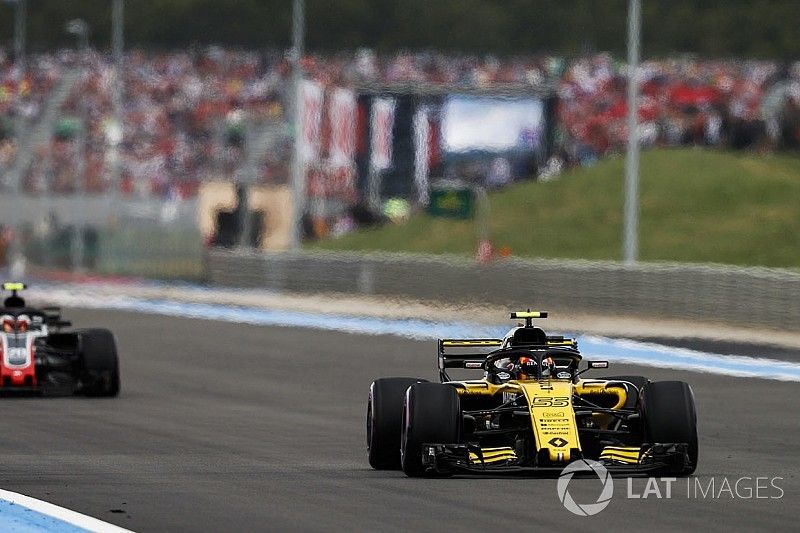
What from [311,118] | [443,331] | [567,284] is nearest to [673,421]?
[443,331]

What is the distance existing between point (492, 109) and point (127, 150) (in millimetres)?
16570

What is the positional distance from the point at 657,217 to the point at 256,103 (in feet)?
68.8

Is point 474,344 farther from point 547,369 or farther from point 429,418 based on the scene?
point 429,418

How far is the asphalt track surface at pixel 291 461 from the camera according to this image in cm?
1052

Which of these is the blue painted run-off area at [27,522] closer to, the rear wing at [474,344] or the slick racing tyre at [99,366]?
the rear wing at [474,344]

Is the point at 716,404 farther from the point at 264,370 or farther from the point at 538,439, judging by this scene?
the point at 538,439

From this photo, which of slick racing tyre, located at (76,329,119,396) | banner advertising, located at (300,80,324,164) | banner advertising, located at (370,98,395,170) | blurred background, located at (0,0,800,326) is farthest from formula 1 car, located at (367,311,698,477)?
banner advertising, located at (370,98,395,170)

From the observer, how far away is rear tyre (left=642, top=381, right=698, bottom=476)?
1223 centimetres

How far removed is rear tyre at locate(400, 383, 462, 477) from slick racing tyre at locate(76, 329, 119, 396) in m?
8.05

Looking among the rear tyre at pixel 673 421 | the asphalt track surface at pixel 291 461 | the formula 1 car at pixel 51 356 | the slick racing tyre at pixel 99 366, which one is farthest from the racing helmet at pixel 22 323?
the rear tyre at pixel 673 421

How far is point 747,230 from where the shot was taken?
51.4 m

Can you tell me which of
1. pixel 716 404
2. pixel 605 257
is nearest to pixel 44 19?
pixel 605 257

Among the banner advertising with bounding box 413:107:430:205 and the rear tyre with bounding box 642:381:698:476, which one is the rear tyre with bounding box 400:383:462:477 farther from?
the banner advertising with bounding box 413:107:430:205

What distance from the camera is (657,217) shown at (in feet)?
178
